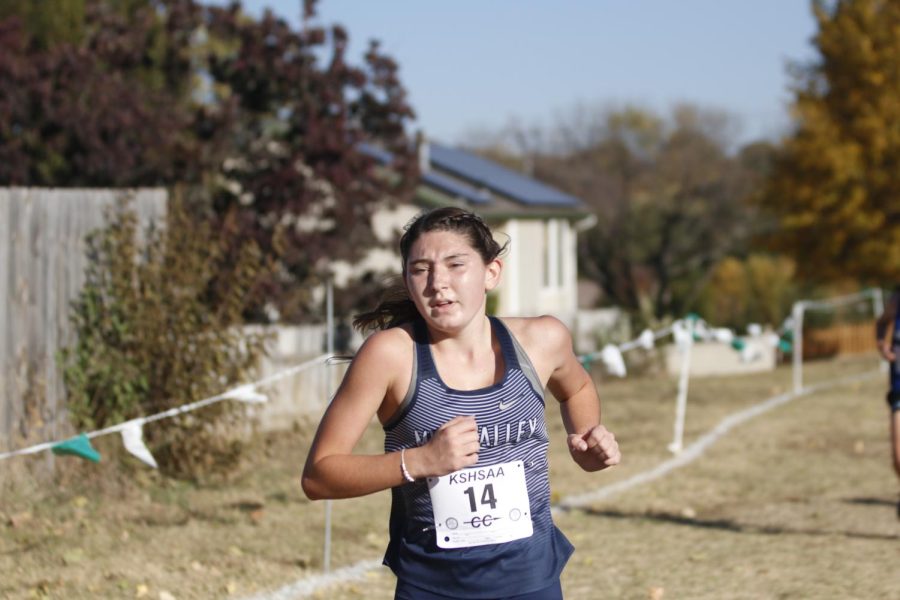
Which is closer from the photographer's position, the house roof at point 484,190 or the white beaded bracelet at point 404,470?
the white beaded bracelet at point 404,470

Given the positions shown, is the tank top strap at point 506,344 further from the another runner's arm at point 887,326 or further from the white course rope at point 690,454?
the white course rope at point 690,454

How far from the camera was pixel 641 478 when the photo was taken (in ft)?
38.3

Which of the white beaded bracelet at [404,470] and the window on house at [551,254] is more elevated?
the window on house at [551,254]

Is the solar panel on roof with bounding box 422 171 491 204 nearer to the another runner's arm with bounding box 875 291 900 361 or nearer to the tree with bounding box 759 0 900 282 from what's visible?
the tree with bounding box 759 0 900 282

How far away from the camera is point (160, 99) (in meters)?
14.7

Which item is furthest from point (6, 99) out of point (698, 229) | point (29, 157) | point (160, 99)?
point (698, 229)

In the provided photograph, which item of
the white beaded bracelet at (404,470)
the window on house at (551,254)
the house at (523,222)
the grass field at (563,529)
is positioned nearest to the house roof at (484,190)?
the house at (523,222)

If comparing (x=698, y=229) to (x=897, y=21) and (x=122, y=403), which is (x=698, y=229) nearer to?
(x=897, y=21)

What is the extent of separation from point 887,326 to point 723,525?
186 centimetres

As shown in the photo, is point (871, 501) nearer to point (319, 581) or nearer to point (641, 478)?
point (641, 478)

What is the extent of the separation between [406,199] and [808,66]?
58.2 ft

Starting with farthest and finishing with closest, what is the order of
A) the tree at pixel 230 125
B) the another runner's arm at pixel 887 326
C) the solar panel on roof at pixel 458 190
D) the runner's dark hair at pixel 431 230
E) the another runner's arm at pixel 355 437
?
the solar panel on roof at pixel 458 190 → the tree at pixel 230 125 → the another runner's arm at pixel 887 326 → the runner's dark hair at pixel 431 230 → the another runner's arm at pixel 355 437

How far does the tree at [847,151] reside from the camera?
28406mm

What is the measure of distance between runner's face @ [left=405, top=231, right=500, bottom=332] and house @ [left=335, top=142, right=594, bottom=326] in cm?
2218
